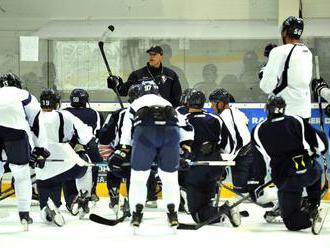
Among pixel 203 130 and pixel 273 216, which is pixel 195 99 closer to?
pixel 203 130

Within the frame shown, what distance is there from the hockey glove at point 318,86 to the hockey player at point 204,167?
2.76 metres

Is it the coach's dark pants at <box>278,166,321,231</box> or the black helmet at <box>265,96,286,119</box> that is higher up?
the black helmet at <box>265,96,286,119</box>

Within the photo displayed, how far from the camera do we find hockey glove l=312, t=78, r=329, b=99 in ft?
37.3

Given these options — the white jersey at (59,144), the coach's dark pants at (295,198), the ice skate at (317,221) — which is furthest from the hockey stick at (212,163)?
the white jersey at (59,144)

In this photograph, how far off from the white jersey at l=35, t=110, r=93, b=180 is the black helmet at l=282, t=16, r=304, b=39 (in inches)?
90.0

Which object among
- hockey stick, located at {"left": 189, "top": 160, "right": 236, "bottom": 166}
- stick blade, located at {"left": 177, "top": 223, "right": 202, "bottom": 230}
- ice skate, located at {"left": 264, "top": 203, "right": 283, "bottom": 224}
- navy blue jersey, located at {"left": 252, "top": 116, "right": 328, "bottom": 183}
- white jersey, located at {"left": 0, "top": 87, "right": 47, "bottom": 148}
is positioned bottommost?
ice skate, located at {"left": 264, "top": 203, "right": 283, "bottom": 224}

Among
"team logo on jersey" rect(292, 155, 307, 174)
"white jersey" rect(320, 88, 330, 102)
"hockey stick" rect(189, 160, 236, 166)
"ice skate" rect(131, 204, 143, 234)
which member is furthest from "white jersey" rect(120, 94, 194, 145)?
"white jersey" rect(320, 88, 330, 102)

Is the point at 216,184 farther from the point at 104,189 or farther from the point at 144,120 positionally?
the point at 104,189

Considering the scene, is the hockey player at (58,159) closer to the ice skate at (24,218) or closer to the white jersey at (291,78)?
the ice skate at (24,218)

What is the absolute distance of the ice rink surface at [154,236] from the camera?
7.19m

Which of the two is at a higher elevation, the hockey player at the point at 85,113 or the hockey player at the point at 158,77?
the hockey player at the point at 158,77

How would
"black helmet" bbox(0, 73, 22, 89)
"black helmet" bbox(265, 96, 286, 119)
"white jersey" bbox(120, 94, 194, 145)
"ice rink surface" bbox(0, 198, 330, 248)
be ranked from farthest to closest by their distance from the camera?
→ 1. "black helmet" bbox(0, 73, 22, 89)
2. "black helmet" bbox(265, 96, 286, 119)
3. "white jersey" bbox(120, 94, 194, 145)
4. "ice rink surface" bbox(0, 198, 330, 248)

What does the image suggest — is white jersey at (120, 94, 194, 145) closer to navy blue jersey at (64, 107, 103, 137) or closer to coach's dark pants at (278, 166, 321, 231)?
coach's dark pants at (278, 166, 321, 231)

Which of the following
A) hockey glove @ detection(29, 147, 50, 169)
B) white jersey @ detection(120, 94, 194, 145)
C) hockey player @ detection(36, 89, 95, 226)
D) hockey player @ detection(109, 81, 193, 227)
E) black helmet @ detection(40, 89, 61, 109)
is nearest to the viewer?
hockey player @ detection(109, 81, 193, 227)
